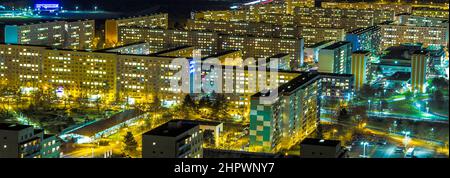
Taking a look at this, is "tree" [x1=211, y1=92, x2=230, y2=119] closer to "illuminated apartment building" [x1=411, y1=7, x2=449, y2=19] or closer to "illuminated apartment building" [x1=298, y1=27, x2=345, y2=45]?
"illuminated apartment building" [x1=298, y1=27, x2=345, y2=45]

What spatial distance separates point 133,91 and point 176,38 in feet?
14.4

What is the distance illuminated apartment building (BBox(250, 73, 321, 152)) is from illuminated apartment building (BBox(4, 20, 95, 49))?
6058 mm

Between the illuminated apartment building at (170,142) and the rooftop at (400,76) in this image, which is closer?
the illuminated apartment building at (170,142)

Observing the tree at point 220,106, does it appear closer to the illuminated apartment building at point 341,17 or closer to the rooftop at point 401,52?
the rooftop at point 401,52

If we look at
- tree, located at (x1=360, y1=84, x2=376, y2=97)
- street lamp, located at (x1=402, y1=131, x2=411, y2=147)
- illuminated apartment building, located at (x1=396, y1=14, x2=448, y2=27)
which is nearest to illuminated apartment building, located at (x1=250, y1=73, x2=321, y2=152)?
street lamp, located at (x1=402, y1=131, x2=411, y2=147)

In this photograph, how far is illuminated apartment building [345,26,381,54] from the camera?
50.0 feet

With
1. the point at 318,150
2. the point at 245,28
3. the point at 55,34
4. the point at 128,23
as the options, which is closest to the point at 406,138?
the point at 318,150

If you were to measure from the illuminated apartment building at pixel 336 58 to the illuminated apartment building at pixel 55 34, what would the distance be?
4.94 m

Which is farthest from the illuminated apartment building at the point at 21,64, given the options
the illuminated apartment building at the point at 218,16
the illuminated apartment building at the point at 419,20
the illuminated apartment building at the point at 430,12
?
the illuminated apartment building at the point at 430,12

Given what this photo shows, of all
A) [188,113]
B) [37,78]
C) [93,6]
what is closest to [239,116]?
[188,113]

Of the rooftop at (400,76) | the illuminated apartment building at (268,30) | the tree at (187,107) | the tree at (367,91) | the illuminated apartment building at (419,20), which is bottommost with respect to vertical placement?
the tree at (187,107)

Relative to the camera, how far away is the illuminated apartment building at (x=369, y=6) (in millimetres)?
21016

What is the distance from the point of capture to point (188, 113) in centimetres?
1038
